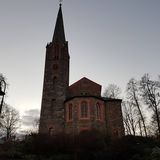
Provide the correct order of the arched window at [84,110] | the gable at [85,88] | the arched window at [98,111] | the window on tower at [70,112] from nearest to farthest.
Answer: the arched window at [84,110] → the window on tower at [70,112] → the arched window at [98,111] → the gable at [85,88]

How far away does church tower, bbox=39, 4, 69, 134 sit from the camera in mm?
33250

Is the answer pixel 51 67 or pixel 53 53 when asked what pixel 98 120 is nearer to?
pixel 51 67

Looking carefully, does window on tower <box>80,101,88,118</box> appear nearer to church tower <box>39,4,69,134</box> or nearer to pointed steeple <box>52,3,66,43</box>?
church tower <box>39,4,69,134</box>

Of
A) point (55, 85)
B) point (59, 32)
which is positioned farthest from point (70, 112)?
point (59, 32)

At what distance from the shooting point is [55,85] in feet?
119

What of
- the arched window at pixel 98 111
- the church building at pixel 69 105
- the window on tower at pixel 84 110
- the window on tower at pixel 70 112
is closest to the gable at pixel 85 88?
the church building at pixel 69 105

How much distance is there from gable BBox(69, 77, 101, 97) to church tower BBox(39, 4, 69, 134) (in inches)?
66.5

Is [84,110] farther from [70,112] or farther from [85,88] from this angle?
[85,88]

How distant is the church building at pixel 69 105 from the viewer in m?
32.4

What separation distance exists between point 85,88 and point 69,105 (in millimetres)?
5338

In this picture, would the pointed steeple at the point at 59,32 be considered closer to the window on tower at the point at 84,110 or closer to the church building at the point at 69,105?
the church building at the point at 69,105

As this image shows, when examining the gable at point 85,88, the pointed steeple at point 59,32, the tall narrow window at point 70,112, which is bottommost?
the tall narrow window at point 70,112

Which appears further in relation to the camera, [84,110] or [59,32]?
[59,32]

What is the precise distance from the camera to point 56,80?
36844 millimetres
